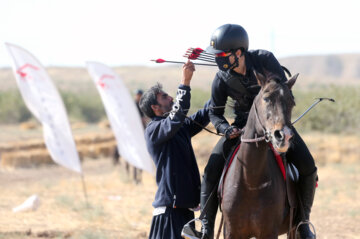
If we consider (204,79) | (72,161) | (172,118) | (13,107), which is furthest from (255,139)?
(204,79)

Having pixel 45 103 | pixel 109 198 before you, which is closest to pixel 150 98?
pixel 45 103

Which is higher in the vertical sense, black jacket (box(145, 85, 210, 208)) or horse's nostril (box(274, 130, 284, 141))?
horse's nostril (box(274, 130, 284, 141))

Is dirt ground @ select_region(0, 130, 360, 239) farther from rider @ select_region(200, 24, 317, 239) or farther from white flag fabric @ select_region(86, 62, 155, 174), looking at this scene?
rider @ select_region(200, 24, 317, 239)

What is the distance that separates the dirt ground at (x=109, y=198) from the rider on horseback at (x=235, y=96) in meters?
4.10

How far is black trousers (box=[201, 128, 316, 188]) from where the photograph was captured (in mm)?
5434

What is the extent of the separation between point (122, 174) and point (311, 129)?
1220 centimetres

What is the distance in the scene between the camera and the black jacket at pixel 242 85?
5203 millimetres

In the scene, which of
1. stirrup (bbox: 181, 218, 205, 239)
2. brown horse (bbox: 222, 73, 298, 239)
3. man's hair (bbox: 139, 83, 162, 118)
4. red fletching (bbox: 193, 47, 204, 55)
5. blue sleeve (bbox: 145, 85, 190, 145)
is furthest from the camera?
man's hair (bbox: 139, 83, 162, 118)

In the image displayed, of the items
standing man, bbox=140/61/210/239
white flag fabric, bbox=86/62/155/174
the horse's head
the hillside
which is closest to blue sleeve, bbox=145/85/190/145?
standing man, bbox=140/61/210/239

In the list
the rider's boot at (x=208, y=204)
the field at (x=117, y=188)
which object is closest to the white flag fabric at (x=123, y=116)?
the field at (x=117, y=188)

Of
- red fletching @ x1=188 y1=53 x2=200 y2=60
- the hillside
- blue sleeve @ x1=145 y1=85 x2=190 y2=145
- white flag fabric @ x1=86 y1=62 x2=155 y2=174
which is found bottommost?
the hillside

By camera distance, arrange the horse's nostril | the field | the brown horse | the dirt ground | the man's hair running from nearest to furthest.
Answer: the horse's nostril, the brown horse, the man's hair, the dirt ground, the field

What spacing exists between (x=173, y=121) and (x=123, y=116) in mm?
7830

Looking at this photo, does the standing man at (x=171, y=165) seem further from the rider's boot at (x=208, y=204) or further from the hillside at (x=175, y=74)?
the hillside at (x=175, y=74)
